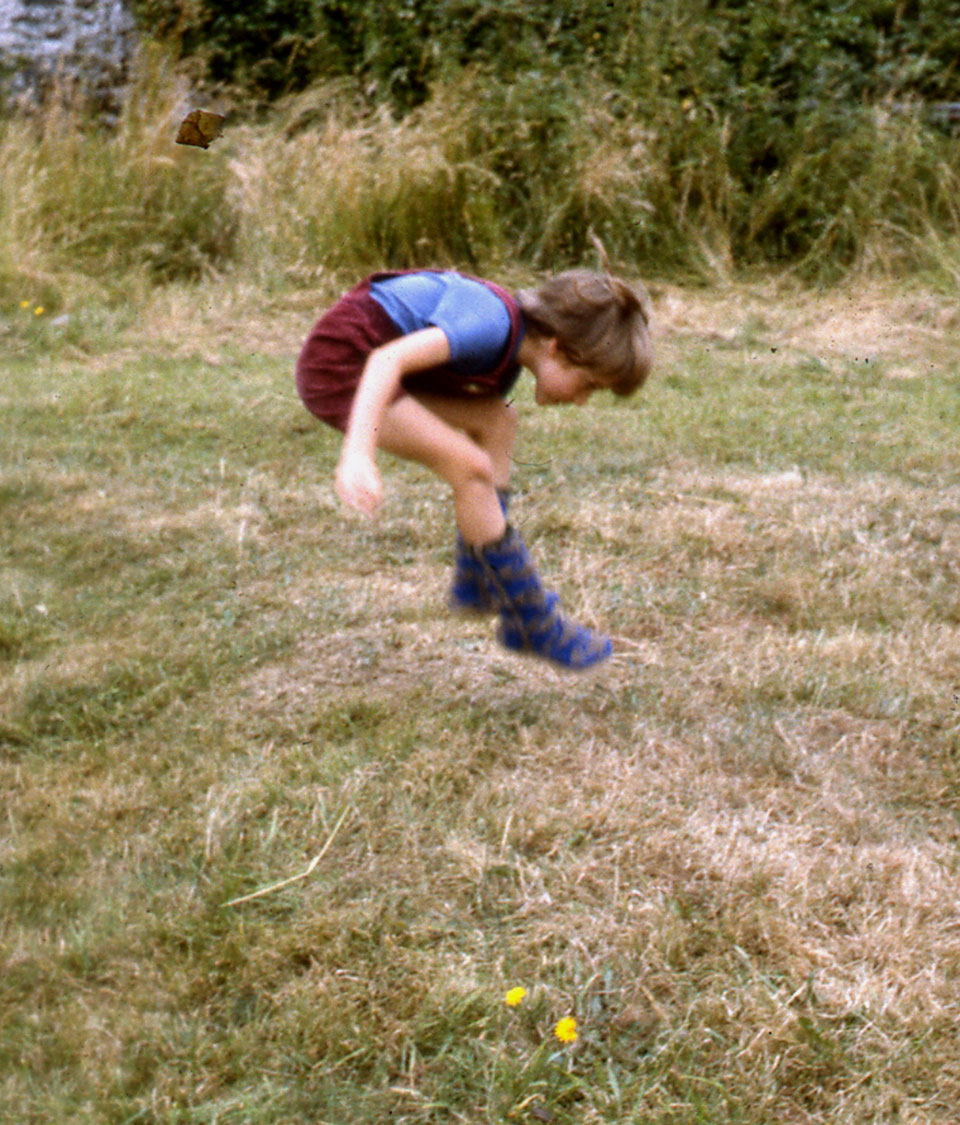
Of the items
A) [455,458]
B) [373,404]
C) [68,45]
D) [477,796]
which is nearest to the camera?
[373,404]

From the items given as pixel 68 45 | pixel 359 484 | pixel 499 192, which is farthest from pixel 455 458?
pixel 68 45

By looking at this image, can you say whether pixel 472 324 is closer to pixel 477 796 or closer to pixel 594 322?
pixel 594 322

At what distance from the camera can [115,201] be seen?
6.90 metres

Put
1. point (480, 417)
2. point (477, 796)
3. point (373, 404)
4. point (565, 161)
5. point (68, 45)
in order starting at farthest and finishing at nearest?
point (68, 45) < point (565, 161) < point (480, 417) < point (477, 796) < point (373, 404)

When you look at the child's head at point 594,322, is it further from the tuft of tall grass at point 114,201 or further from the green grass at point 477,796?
the tuft of tall grass at point 114,201

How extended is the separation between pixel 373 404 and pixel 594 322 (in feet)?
1.76

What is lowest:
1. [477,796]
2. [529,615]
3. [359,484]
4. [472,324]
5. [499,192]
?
[477,796]

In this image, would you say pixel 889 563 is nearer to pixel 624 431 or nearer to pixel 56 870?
pixel 624 431

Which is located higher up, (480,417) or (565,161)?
(565,161)

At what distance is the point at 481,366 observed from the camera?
2.65 meters

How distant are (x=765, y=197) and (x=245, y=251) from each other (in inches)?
107

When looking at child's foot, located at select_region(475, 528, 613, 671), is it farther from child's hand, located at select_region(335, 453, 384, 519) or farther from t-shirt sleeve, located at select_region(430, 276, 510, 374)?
child's hand, located at select_region(335, 453, 384, 519)

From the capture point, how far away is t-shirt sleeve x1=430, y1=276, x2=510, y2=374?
2.53 meters

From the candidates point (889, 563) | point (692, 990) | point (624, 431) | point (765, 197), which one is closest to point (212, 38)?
point (765, 197)
